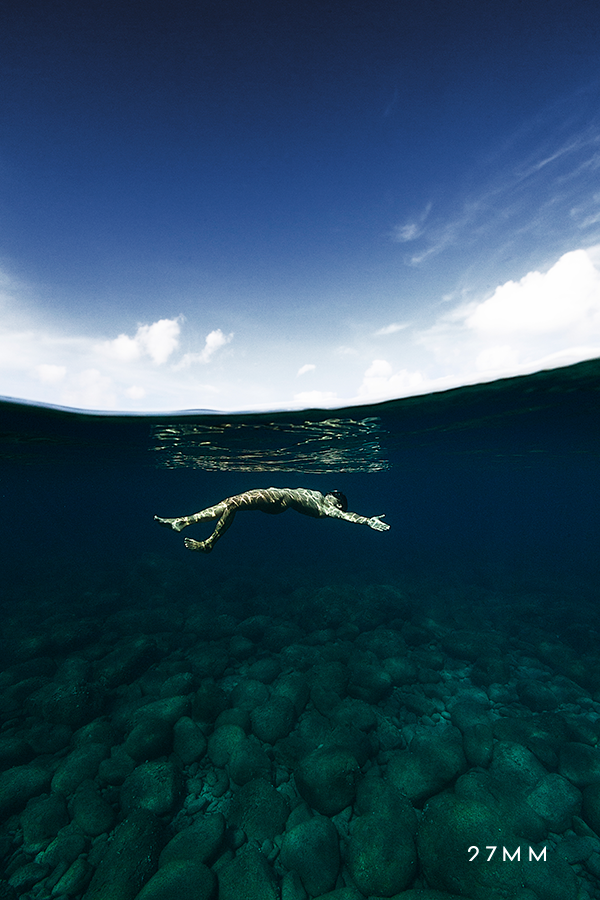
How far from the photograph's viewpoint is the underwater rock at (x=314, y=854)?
18.7ft

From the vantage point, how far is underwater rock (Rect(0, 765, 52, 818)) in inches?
271

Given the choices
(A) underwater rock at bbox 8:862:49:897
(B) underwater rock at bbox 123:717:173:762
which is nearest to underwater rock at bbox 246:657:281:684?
(B) underwater rock at bbox 123:717:173:762

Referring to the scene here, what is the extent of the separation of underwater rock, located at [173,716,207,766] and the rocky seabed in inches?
1.9

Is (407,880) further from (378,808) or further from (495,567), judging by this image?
(495,567)

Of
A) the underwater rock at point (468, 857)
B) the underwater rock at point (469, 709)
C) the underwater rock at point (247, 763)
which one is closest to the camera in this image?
the underwater rock at point (468, 857)

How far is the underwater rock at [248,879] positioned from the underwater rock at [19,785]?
290 cm

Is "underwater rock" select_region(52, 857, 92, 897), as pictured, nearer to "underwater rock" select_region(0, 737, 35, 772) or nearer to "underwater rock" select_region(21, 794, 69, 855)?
"underwater rock" select_region(21, 794, 69, 855)

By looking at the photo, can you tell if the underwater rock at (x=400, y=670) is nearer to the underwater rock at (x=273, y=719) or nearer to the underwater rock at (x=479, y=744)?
the underwater rock at (x=479, y=744)

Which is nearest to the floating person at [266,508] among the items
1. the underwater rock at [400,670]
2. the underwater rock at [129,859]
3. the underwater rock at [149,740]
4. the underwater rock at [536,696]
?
the underwater rock at [129,859]

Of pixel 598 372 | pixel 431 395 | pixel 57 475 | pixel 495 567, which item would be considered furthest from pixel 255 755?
pixel 57 475

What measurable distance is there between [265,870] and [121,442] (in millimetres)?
18879

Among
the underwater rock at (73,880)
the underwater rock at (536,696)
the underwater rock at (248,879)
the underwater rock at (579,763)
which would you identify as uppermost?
the underwater rock at (248,879)

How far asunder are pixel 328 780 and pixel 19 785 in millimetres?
5971

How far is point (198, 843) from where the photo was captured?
19.7 ft
